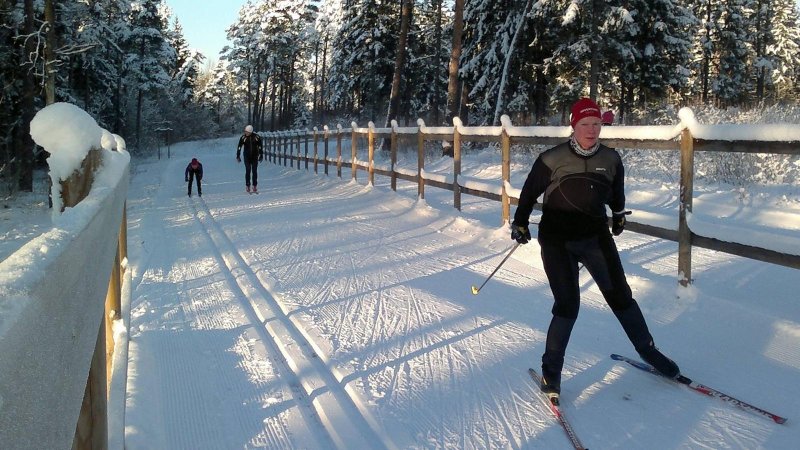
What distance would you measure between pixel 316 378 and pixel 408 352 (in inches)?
31.3

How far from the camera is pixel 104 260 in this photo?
6.62 ft

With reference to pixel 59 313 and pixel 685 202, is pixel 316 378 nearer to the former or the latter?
pixel 59 313

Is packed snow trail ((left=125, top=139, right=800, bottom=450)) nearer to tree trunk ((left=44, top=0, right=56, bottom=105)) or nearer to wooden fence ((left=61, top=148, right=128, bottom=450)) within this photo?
wooden fence ((left=61, top=148, right=128, bottom=450))

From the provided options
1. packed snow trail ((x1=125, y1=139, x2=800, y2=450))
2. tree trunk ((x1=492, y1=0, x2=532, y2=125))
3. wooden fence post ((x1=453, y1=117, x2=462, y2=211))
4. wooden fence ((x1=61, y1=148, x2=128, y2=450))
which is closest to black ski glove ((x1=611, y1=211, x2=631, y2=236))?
packed snow trail ((x1=125, y1=139, x2=800, y2=450))

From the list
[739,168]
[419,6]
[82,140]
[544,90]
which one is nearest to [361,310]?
[82,140]

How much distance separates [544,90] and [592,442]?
1026 inches

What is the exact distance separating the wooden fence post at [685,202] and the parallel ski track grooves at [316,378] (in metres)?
3.33

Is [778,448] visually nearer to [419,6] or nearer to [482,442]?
[482,442]

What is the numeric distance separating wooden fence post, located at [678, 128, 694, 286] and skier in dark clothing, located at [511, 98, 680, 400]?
1867 millimetres

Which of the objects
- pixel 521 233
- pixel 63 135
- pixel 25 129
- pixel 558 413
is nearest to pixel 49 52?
pixel 25 129

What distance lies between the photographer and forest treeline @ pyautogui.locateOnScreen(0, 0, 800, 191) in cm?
2117

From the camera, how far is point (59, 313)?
1180 millimetres

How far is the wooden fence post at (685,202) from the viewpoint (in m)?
5.32

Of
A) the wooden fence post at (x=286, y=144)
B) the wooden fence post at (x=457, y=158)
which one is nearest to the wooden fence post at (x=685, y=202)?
the wooden fence post at (x=457, y=158)
